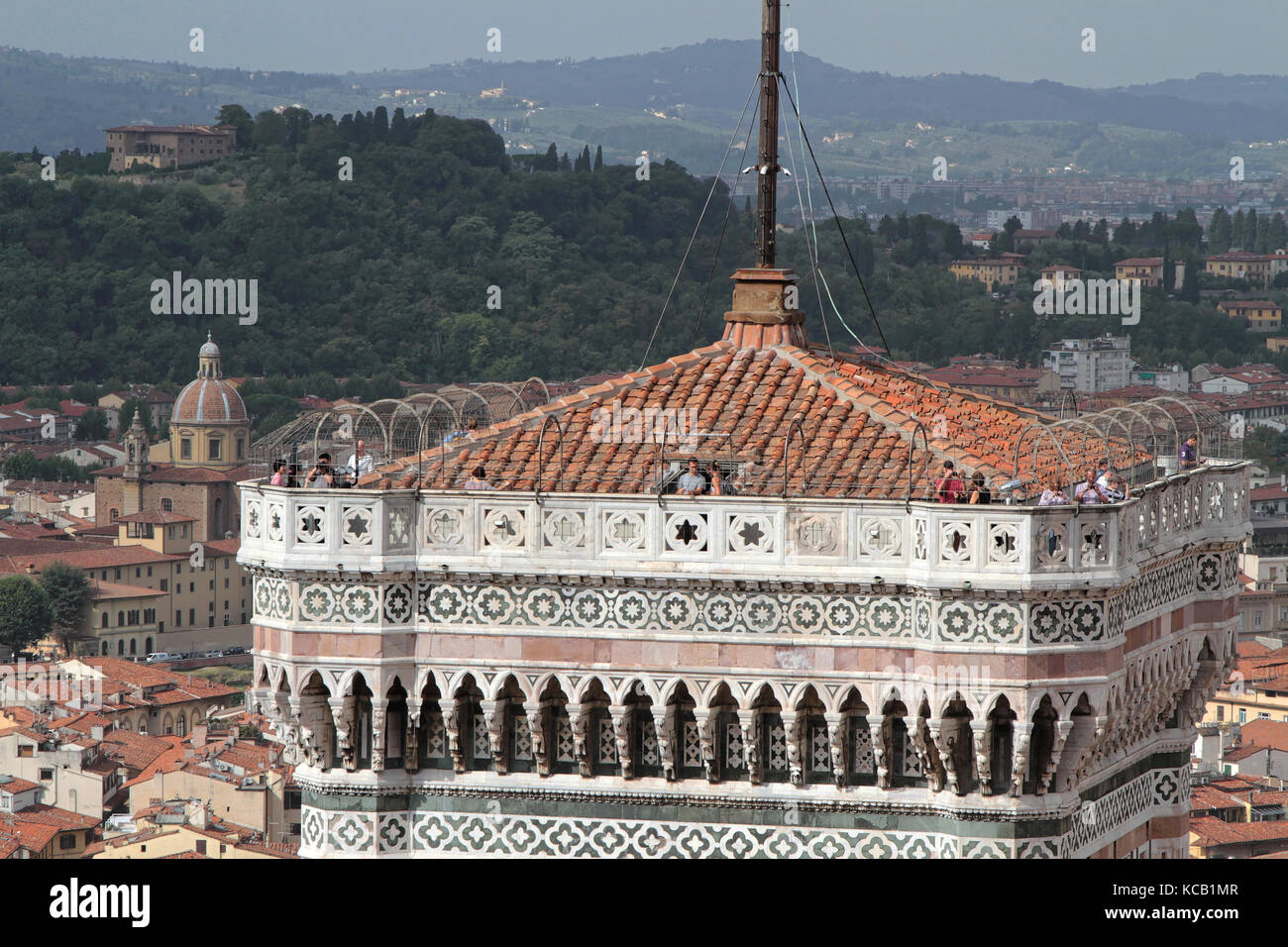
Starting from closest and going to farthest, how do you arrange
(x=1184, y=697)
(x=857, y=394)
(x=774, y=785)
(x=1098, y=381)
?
(x=774, y=785), (x=857, y=394), (x=1184, y=697), (x=1098, y=381)

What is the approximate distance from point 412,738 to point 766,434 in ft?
9.33

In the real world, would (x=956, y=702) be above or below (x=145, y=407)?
above

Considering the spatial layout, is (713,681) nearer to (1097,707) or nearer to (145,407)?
(1097,707)

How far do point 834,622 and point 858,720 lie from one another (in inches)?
26.0

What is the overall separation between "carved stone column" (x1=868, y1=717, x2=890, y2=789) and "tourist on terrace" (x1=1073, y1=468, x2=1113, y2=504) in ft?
5.46

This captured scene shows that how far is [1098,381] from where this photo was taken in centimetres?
16512

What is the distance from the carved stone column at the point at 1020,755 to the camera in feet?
48.8

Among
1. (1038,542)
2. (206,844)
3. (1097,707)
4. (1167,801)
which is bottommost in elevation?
(206,844)

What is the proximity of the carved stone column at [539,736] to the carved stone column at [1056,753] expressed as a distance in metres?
2.85

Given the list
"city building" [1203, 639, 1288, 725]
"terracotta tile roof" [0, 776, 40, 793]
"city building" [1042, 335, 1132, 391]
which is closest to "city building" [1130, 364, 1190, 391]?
"city building" [1042, 335, 1132, 391]

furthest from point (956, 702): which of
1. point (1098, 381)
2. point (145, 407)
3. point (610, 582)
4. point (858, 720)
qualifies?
point (145, 407)

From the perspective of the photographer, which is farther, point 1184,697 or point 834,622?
point 1184,697

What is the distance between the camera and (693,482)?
1586cm

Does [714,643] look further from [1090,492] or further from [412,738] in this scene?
[1090,492]
